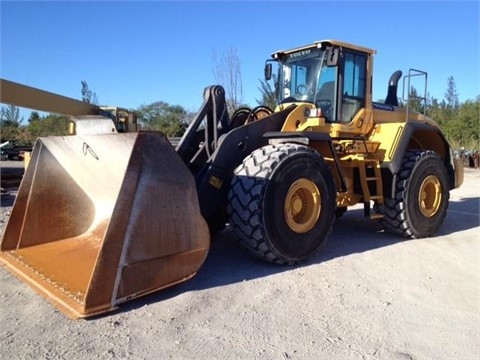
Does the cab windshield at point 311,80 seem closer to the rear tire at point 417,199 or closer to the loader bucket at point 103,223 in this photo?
the rear tire at point 417,199

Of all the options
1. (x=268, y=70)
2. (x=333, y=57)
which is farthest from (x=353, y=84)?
(x=268, y=70)

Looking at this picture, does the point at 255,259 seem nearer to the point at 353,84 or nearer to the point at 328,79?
the point at 328,79

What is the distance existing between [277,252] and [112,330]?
1780 millimetres

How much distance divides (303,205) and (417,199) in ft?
7.24

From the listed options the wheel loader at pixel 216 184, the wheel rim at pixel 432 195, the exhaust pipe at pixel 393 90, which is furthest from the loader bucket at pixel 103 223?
the exhaust pipe at pixel 393 90

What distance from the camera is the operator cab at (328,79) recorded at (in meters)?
5.58

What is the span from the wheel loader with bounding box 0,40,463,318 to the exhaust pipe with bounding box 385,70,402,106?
1.59 feet

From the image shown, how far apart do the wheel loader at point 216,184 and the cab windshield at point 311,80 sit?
14 mm

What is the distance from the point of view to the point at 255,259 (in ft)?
14.6

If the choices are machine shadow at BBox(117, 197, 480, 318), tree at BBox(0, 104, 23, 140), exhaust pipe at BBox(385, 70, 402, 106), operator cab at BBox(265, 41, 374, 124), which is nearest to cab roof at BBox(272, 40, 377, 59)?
operator cab at BBox(265, 41, 374, 124)

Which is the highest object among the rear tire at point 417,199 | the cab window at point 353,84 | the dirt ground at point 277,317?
the cab window at point 353,84

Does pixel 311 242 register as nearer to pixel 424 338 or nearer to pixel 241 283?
pixel 241 283

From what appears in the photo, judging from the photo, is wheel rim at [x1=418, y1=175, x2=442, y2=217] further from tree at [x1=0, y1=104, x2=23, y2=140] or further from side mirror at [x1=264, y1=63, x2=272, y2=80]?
tree at [x1=0, y1=104, x2=23, y2=140]

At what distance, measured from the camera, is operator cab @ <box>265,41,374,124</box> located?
18.3 feet
